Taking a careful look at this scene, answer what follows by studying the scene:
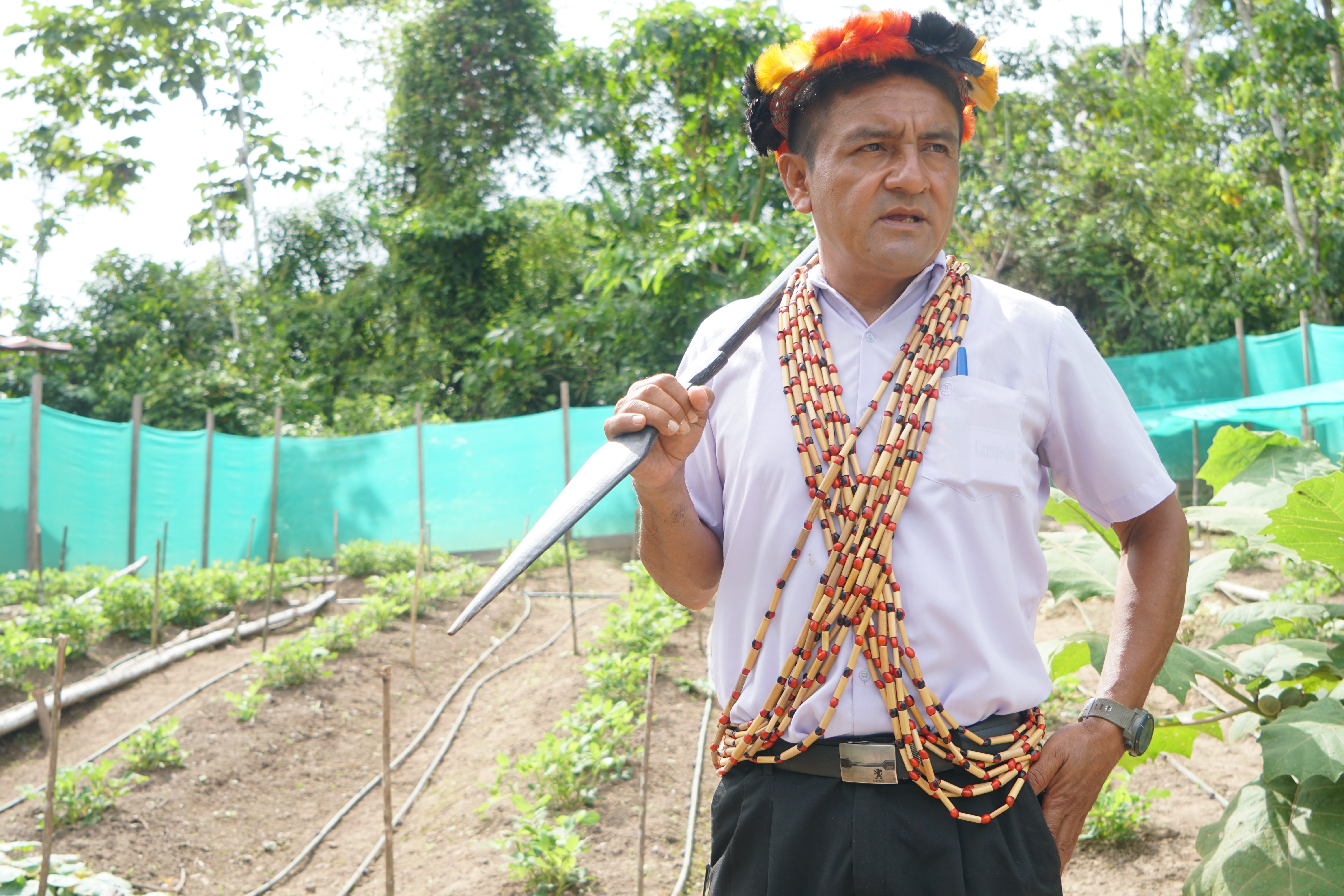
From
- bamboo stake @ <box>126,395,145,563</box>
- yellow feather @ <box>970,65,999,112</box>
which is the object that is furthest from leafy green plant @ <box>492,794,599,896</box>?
bamboo stake @ <box>126,395,145,563</box>

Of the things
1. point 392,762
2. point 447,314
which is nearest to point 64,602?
point 392,762

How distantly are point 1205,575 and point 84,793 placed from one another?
14.9 feet

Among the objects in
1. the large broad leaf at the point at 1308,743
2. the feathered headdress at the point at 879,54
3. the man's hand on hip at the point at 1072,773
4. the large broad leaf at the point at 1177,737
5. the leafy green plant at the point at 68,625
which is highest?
the feathered headdress at the point at 879,54

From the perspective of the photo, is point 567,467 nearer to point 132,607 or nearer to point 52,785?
point 132,607

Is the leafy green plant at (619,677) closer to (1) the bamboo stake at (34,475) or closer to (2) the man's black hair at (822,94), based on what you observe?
(2) the man's black hair at (822,94)

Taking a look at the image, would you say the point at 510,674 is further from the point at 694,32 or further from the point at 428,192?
the point at 428,192

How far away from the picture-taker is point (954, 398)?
1412 mm

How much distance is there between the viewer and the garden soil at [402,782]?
12.8 feet

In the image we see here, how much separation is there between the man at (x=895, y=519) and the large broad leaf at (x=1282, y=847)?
32.3 inches

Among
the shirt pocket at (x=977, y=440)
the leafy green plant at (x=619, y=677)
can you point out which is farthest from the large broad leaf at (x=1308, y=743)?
the leafy green plant at (x=619, y=677)

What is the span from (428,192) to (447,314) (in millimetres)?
2080

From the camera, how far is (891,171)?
1.43m

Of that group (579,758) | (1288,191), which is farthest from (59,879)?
(1288,191)

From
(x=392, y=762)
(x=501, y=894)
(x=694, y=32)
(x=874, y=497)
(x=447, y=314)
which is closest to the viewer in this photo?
(x=874, y=497)
